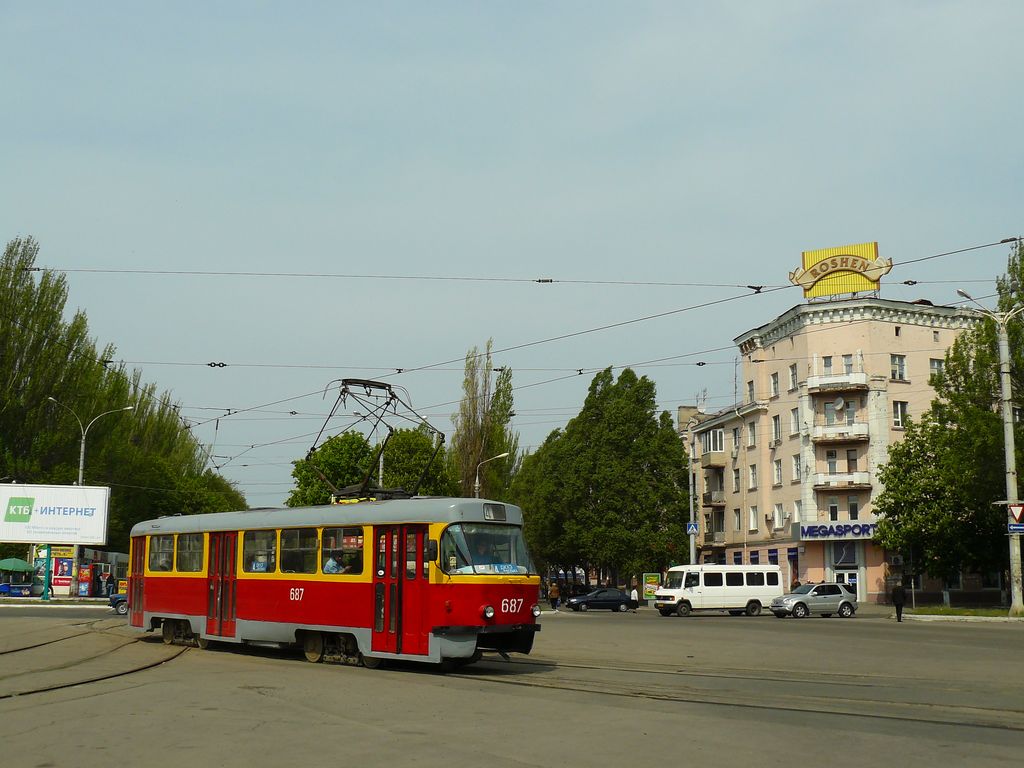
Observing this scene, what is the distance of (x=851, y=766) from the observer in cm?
838

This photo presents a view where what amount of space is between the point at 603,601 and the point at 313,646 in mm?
34590

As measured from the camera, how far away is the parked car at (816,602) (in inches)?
1747

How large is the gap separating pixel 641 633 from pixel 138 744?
20705mm

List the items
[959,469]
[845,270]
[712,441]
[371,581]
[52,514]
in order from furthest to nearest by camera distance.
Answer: [712,441], [845,270], [52,514], [959,469], [371,581]

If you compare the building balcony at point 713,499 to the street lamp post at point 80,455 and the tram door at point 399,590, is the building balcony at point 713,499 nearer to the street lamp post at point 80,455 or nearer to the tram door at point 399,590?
the street lamp post at point 80,455

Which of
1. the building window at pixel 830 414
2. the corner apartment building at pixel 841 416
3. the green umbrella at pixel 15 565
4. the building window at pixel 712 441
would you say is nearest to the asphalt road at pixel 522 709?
the corner apartment building at pixel 841 416

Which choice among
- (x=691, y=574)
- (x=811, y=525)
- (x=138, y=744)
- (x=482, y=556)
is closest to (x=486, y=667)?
(x=482, y=556)

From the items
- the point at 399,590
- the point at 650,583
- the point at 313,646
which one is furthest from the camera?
the point at 650,583

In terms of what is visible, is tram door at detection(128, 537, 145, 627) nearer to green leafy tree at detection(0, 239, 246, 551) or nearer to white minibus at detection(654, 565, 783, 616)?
white minibus at detection(654, 565, 783, 616)

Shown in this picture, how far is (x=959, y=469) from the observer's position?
41750 millimetres

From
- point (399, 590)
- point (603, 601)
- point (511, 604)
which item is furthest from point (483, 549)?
point (603, 601)

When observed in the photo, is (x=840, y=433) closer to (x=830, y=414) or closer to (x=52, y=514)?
(x=830, y=414)

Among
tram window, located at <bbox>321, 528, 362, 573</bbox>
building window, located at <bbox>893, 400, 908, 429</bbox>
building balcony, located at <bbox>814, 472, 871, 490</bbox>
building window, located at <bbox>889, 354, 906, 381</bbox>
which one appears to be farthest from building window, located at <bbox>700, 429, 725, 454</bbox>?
tram window, located at <bbox>321, 528, 362, 573</bbox>

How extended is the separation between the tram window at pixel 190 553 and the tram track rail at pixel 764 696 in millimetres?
6655
